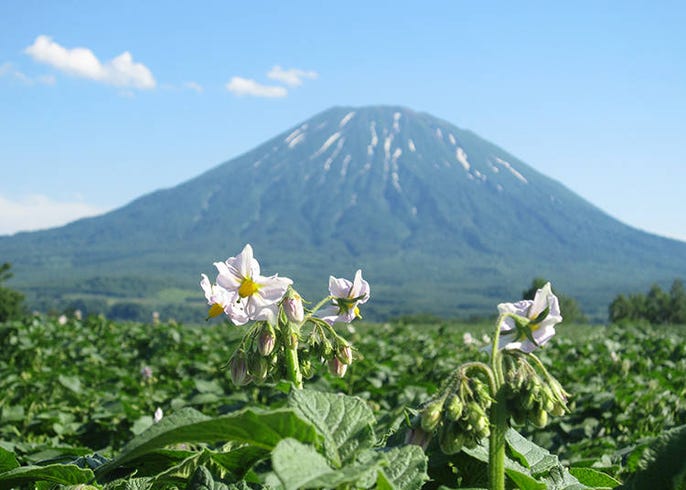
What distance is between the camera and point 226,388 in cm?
741

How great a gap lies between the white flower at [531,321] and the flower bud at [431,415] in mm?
207

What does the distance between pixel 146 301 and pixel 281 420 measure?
201 metres

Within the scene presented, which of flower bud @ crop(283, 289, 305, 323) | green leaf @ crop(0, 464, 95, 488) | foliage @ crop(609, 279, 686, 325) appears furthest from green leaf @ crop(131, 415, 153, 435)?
foliage @ crop(609, 279, 686, 325)

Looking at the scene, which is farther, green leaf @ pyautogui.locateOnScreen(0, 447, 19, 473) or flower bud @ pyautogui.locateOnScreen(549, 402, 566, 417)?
green leaf @ pyautogui.locateOnScreen(0, 447, 19, 473)

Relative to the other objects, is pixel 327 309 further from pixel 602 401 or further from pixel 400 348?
pixel 400 348

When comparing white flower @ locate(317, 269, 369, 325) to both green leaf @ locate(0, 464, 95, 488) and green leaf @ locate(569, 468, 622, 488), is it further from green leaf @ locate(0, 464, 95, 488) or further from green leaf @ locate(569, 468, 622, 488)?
green leaf @ locate(0, 464, 95, 488)

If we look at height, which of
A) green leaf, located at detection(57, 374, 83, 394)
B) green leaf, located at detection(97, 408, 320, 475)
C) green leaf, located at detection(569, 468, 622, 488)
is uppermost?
green leaf, located at detection(97, 408, 320, 475)

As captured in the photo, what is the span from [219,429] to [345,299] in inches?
42.4

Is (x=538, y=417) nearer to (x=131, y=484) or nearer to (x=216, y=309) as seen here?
(x=131, y=484)

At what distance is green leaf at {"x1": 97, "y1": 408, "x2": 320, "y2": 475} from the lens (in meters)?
1.19

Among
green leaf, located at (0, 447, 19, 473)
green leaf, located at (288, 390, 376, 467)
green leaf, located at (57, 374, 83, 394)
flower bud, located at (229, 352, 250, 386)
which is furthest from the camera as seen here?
green leaf, located at (57, 374, 83, 394)

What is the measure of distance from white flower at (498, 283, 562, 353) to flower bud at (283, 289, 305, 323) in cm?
60

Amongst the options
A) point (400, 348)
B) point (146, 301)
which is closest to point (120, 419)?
point (400, 348)

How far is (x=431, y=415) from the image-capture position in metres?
1.41
